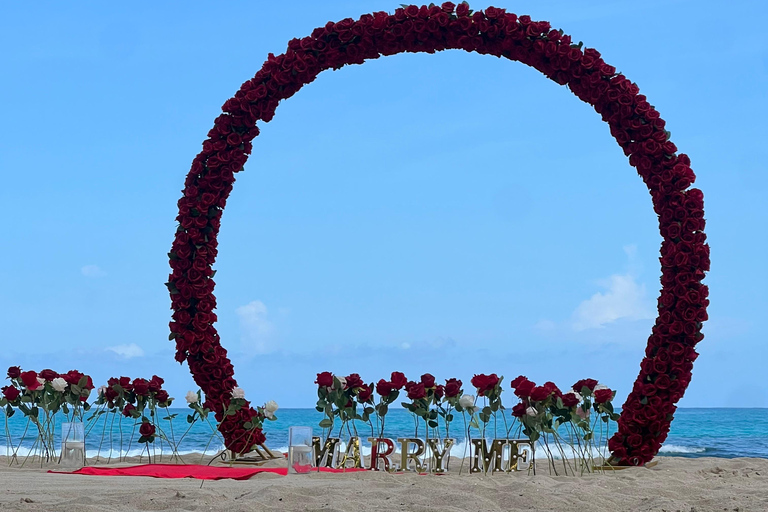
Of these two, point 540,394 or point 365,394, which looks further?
point 365,394

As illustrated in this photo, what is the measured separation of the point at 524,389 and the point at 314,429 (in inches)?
642

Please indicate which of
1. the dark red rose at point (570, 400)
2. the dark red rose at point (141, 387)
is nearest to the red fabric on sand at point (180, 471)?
the dark red rose at point (141, 387)

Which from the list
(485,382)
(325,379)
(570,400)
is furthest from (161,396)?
(570,400)

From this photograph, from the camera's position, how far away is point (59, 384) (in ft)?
19.0

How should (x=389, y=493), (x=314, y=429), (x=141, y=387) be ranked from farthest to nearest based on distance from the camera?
1. (x=314, y=429)
2. (x=141, y=387)
3. (x=389, y=493)

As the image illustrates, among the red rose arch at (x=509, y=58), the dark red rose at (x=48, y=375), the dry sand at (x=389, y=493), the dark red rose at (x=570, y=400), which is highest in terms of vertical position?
the red rose arch at (x=509, y=58)

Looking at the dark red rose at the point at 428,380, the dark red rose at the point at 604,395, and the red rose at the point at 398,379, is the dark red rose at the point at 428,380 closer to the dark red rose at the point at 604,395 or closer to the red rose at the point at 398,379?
the red rose at the point at 398,379

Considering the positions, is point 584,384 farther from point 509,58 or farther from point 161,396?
point 161,396

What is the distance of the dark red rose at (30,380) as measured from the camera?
583 cm

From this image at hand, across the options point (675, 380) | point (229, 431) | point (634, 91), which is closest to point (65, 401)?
point (229, 431)

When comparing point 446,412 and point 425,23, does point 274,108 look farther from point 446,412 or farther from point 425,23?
point 446,412

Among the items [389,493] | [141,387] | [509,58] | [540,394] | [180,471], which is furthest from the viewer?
[509,58]

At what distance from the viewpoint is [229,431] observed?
5871mm

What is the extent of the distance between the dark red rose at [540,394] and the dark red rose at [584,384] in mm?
312
